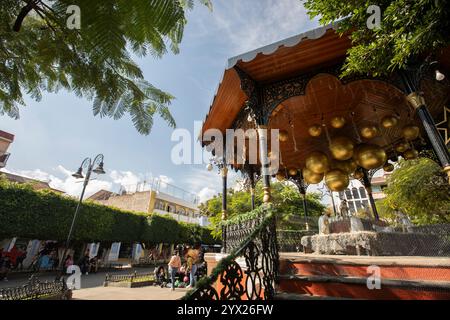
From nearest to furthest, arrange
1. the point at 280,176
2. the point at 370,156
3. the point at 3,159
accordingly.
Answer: the point at 370,156, the point at 280,176, the point at 3,159

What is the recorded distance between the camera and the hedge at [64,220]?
1606cm

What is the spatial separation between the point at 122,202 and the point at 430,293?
44.8 metres

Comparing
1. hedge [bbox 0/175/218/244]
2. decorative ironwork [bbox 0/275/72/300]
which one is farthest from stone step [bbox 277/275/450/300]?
hedge [bbox 0/175/218/244]

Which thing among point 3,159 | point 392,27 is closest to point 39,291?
point 392,27

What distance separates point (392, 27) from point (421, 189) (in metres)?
12.2

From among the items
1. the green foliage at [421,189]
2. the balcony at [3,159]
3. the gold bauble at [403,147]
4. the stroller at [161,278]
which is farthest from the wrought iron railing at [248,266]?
the balcony at [3,159]

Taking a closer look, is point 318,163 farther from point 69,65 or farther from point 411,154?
point 69,65

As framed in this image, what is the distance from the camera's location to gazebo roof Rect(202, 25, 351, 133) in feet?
14.7

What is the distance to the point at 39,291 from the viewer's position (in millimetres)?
8141

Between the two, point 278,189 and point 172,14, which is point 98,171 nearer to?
point 172,14

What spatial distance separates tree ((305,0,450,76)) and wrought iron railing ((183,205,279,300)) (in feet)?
9.38

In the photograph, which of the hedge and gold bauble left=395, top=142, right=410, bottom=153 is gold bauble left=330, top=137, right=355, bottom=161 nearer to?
gold bauble left=395, top=142, right=410, bottom=153
